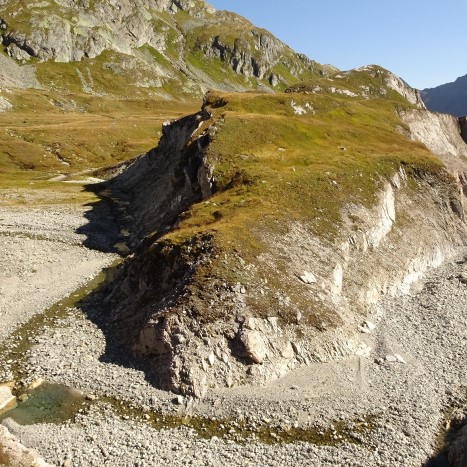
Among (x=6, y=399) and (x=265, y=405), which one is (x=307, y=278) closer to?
(x=265, y=405)

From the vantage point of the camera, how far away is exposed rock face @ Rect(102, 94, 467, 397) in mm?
36219

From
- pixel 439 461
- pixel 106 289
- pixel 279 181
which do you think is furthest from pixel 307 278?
pixel 106 289

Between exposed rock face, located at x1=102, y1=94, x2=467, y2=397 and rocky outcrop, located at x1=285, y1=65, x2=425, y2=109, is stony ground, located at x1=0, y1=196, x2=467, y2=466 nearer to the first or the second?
exposed rock face, located at x1=102, y1=94, x2=467, y2=397

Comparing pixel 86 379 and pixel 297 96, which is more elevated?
pixel 297 96

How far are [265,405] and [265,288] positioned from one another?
10.8 m

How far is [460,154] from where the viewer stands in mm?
125875

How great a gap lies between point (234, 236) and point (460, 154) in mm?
107499

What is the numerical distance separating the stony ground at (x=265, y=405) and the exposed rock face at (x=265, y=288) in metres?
1.80

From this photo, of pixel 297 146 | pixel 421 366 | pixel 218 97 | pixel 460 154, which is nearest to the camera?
pixel 421 366

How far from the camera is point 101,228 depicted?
252 feet

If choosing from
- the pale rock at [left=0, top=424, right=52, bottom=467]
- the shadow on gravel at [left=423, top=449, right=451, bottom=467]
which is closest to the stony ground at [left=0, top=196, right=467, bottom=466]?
the shadow on gravel at [left=423, top=449, right=451, bottom=467]

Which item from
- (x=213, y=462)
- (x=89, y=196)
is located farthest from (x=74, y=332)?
(x=89, y=196)

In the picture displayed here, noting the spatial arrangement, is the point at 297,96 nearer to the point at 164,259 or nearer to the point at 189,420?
the point at 164,259

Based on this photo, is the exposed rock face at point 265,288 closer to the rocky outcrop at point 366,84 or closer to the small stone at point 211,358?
the small stone at point 211,358
